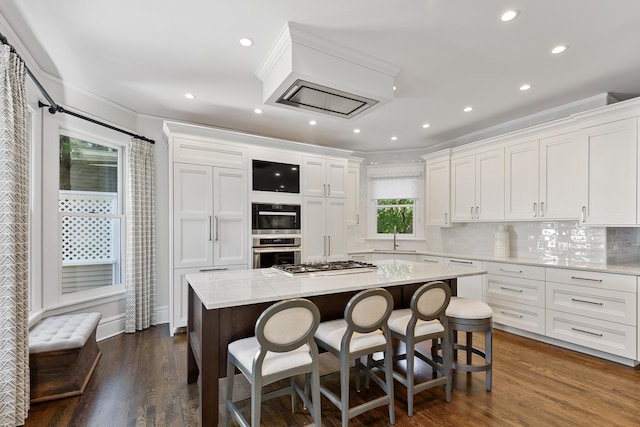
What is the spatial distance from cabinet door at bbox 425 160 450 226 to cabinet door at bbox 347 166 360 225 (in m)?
1.21

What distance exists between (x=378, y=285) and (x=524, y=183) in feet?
9.79

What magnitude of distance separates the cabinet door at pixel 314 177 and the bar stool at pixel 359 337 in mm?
2765

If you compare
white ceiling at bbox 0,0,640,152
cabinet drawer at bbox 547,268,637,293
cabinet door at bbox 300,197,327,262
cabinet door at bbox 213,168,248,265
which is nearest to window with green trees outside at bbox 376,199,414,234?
cabinet door at bbox 300,197,327,262

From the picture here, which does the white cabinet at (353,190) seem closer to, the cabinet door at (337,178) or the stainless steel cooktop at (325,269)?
the cabinet door at (337,178)

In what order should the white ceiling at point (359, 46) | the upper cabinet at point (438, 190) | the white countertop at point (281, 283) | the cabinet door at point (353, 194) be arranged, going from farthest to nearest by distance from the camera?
the cabinet door at point (353, 194)
the upper cabinet at point (438, 190)
the white ceiling at point (359, 46)
the white countertop at point (281, 283)

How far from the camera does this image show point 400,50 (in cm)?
259

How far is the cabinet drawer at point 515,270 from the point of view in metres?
3.65

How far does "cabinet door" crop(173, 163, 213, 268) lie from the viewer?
3.81 meters

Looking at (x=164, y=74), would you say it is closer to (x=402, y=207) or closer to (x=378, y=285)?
(x=378, y=285)

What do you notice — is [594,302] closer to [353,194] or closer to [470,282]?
[470,282]

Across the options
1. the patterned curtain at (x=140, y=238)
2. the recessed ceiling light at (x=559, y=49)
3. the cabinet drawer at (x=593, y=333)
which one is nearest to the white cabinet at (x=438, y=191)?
the cabinet drawer at (x=593, y=333)

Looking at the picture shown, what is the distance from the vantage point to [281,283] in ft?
7.49

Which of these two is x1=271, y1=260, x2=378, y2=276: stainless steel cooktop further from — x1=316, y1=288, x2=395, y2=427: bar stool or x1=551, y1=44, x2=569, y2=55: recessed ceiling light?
x1=551, y1=44, x2=569, y2=55: recessed ceiling light

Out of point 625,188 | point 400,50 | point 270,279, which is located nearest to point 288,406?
point 270,279
